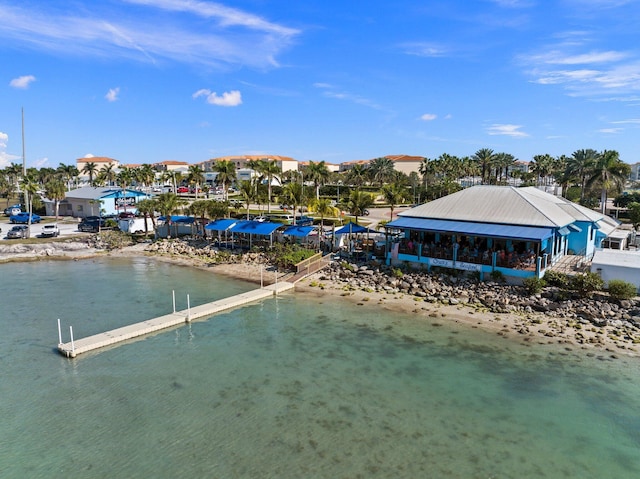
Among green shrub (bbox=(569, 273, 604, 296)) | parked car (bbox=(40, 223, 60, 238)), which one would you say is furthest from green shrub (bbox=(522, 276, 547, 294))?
parked car (bbox=(40, 223, 60, 238))

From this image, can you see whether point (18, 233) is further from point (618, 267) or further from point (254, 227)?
point (618, 267)

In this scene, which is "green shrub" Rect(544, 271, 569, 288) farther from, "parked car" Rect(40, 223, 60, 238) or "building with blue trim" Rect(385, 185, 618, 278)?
"parked car" Rect(40, 223, 60, 238)

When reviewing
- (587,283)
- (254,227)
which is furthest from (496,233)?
(254,227)

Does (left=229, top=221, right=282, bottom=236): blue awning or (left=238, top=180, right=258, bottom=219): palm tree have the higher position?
(left=238, top=180, right=258, bottom=219): palm tree

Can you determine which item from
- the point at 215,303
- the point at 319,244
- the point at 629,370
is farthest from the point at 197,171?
the point at 629,370

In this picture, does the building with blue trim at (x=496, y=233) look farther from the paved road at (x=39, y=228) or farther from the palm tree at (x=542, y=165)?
the palm tree at (x=542, y=165)

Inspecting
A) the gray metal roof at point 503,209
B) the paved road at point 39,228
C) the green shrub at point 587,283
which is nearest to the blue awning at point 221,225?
the gray metal roof at point 503,209

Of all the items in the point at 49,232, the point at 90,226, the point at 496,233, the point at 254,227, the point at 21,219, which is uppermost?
the point at 496,233
